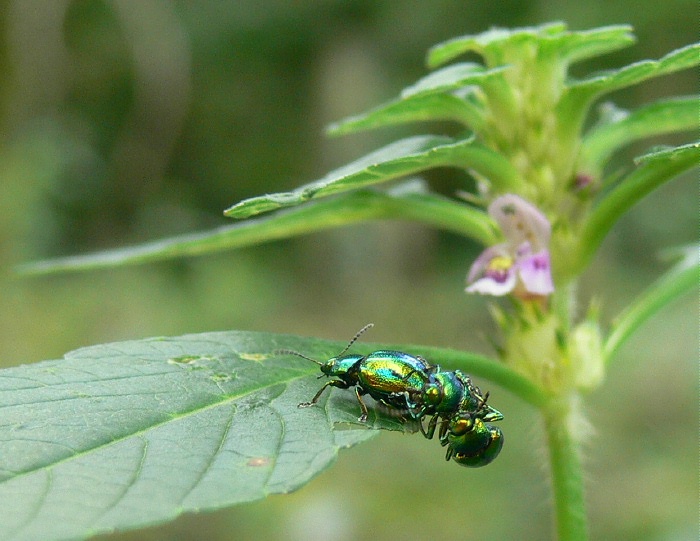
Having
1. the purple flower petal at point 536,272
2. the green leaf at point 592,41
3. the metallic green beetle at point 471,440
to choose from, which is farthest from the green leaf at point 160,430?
the green leaf at point 592,41

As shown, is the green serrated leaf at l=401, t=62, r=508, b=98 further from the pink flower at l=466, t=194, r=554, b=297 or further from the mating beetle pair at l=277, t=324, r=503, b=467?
the mating beetle pair at l=277, t=324, r=503, b=467

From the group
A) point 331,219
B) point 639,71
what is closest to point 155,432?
point 331,219

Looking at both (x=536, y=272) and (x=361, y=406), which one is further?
(x=536, y=272)

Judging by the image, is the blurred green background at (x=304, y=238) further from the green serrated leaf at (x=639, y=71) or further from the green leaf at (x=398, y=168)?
the green serrated leaf at (x=639, y=71)

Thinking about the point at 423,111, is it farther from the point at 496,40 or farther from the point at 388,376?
the point at 388,376

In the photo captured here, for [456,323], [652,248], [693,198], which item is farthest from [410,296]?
[693,198]


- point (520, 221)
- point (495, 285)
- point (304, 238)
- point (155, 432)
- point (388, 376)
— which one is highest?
point (304, 238)
